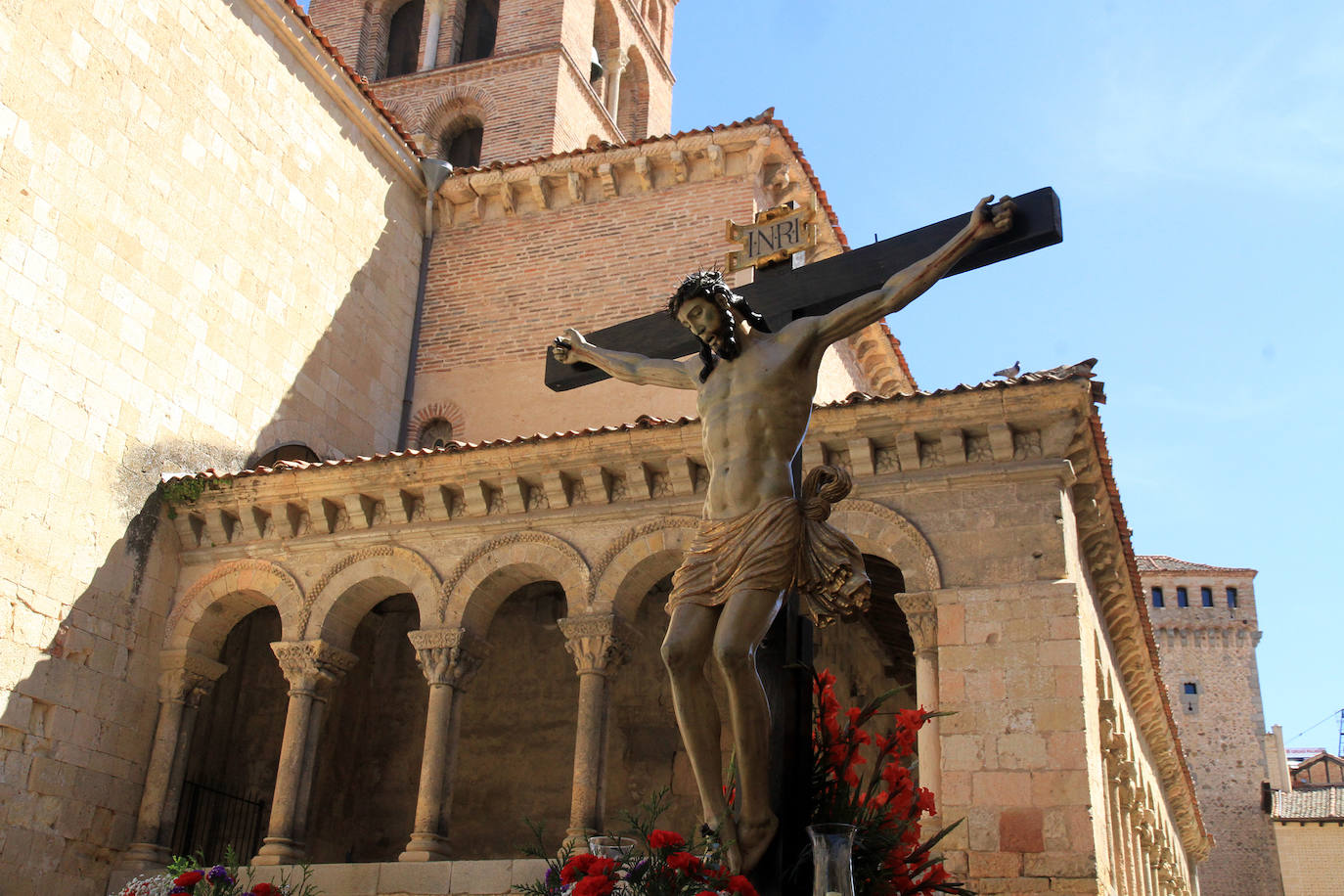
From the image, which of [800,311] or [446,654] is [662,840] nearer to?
[800,311]

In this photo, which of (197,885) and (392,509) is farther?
(392,509)

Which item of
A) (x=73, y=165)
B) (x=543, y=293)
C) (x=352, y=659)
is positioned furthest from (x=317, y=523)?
(x=543, y=293)

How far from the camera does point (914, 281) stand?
450 centimetres

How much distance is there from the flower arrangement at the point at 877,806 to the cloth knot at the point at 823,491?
648 mm

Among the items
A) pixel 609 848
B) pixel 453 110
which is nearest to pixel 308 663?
pixel 609 848

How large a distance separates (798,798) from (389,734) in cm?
1105

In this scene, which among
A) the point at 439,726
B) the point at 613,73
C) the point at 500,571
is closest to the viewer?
the point at 439,726

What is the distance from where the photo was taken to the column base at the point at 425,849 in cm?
1086

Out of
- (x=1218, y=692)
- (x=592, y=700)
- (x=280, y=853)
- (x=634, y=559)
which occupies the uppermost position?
(x=1218, y=692)

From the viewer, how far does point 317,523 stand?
12.6 metres

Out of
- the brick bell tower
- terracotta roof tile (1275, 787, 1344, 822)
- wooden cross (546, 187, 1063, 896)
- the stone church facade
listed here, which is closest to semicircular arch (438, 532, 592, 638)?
the stone church facade

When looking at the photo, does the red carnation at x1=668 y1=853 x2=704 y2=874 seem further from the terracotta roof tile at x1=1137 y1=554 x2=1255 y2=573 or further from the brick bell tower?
the terracotta roof tile at x1=1137 y1=554 x2=1255 y2=573

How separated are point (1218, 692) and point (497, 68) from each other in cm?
3381

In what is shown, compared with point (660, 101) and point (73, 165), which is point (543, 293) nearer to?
point (73, 165)
